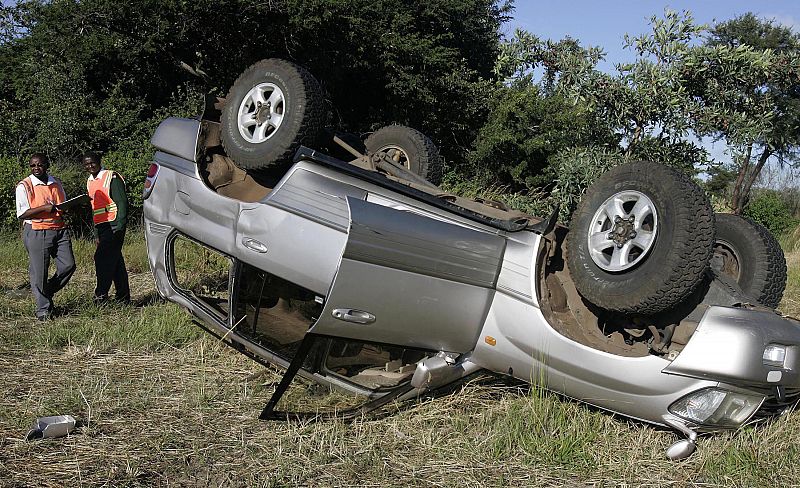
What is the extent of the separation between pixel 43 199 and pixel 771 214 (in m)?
16.0

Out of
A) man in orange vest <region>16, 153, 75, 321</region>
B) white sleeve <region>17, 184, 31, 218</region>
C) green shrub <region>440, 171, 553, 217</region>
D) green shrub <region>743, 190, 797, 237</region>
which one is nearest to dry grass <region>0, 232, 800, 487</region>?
man in orange vest <region>16, 153, 75, 321</region>

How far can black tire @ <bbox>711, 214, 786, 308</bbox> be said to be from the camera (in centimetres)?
429

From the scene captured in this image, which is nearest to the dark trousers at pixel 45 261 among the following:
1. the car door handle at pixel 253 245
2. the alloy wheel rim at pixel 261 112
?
the alloy wheel rim at pixel 261 112

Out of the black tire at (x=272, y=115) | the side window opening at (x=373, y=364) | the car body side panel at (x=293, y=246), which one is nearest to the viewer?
the car body side panel at (x=293, y=246)

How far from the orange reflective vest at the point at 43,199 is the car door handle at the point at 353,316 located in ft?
12.6

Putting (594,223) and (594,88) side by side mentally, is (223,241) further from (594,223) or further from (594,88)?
(594,88)

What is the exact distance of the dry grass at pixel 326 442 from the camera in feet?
10.7

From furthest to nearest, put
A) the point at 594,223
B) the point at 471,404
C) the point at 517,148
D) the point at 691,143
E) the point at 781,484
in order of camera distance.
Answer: the point at 517,148, the point at 691,143, the point at 471,404, the point at 594,223, the point at 781,484

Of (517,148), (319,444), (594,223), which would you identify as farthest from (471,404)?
(517,148)

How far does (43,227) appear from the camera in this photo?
19.5 feet

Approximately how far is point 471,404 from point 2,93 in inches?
552

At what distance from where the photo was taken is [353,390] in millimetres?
3842

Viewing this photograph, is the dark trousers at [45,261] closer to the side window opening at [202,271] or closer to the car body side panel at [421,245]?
the side window opening at [202,271]

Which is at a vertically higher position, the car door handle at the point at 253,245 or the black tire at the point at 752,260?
the black tire at the point at 752,260
